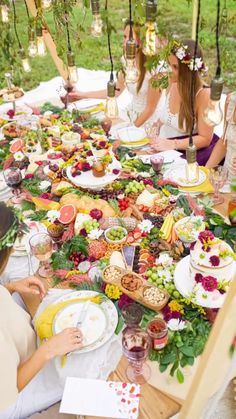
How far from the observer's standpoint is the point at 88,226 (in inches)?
93.8

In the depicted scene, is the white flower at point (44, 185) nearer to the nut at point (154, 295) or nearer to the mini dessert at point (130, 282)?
the mini dessert at point (130, 282)

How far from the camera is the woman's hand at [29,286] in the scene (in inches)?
81.4

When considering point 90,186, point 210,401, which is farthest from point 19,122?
point 210,401

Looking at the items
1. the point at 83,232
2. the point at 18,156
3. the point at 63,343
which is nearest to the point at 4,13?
the point at 18,156

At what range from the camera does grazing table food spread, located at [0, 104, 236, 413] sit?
73.4 inches

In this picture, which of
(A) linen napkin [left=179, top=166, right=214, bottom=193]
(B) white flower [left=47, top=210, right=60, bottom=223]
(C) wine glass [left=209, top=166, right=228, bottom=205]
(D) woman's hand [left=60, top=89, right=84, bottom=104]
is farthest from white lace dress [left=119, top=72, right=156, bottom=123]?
(B) white flower [left=47, top=210, right=60, bottom=223]

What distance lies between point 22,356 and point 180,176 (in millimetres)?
1471

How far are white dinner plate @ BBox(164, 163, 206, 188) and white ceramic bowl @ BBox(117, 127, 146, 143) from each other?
0.49 m

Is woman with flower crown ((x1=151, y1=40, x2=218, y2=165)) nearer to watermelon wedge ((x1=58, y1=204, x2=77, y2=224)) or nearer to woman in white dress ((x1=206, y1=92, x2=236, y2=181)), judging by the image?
woman in white dress ((x1=206, y1=92, x2=236, y2=181))

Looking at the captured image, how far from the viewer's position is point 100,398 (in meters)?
1.62

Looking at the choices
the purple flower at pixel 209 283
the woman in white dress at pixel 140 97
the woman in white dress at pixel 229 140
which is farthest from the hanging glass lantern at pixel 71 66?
the purple flower at pixel 209 283

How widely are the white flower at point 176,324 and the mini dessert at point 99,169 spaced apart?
46.2 inches

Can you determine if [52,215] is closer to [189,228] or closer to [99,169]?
[99,169]

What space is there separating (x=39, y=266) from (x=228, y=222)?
40.6 inches
